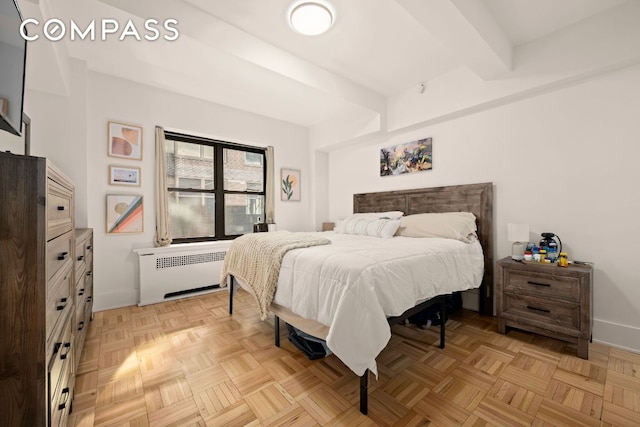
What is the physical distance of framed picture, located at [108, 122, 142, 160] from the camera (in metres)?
2.93

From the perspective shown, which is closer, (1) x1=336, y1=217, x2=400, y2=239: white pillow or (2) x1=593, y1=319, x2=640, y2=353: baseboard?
(2) x1=593, y1=319, x2=640, y2=353: baseboard

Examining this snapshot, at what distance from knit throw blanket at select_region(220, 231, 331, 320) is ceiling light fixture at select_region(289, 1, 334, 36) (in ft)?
5.58

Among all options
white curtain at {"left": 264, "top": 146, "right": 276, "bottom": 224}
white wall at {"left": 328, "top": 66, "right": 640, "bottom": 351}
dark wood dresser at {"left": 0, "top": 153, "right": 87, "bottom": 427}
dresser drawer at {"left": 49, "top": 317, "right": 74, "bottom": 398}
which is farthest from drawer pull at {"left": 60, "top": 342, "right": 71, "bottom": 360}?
white wall at {"left": 328, "top": 66, "right": 640, "bottom": 351}

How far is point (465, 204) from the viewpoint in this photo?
293cm

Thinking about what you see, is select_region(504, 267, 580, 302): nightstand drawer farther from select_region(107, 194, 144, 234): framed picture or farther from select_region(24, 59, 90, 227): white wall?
select_region(24, 59, 90, 227): white wall

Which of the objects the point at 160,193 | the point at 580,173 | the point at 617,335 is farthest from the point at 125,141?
the point at 617,335

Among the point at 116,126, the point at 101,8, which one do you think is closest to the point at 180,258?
the point at 116,126

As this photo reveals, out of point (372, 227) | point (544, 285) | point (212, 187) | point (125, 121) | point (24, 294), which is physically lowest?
point (544, 285)

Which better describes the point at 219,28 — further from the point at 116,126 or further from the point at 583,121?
the point at 583,121

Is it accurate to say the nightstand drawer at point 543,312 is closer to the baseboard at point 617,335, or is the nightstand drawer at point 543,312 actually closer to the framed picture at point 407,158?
the baseboard at point 617,335

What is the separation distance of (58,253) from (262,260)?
119 centimetres

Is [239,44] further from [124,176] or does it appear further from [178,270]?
[178,270]

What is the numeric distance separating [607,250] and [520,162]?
998mm

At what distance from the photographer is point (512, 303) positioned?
2.24m
